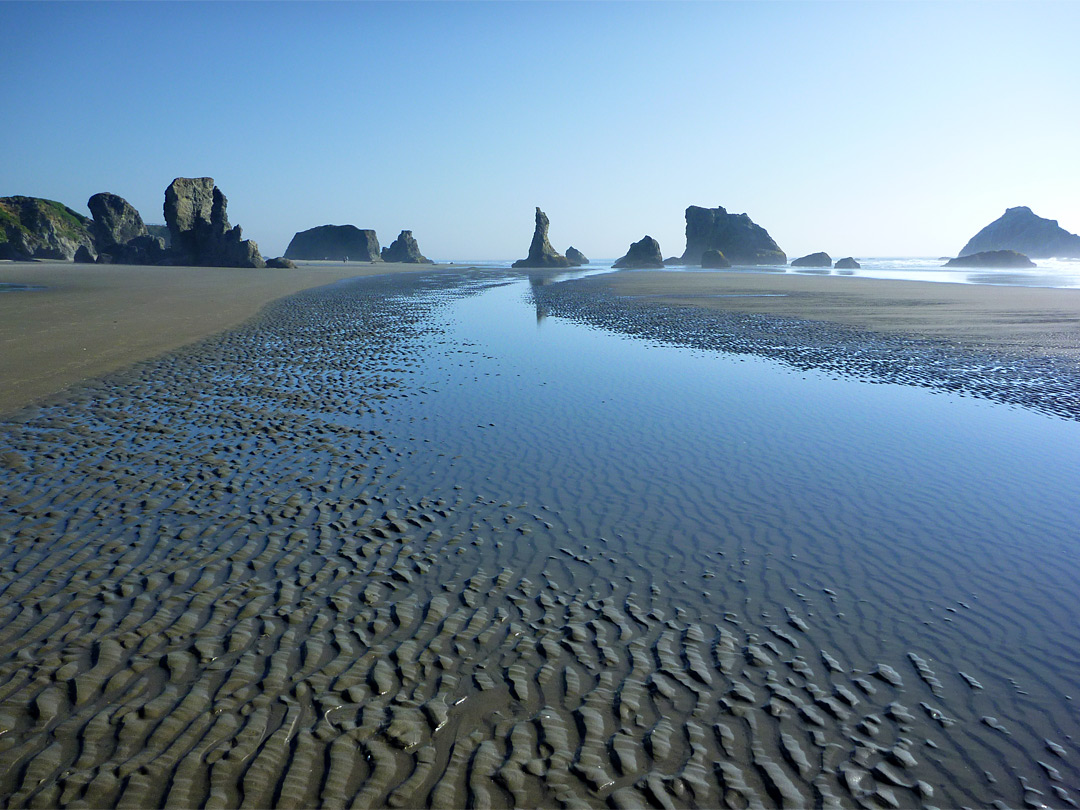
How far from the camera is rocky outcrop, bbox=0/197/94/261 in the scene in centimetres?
13075

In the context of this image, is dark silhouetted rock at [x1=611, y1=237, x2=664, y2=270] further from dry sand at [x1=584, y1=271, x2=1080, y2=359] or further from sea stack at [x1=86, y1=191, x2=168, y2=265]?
dry sand at [x1=584, y1=271, x2=1080, y2=359]

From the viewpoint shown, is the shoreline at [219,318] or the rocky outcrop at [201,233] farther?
the rocky outcrop at [201,233]

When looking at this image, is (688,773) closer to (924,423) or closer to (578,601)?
(578,601)

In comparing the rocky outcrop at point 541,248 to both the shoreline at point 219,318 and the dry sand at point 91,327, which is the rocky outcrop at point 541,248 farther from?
the dry sand at point 91,327

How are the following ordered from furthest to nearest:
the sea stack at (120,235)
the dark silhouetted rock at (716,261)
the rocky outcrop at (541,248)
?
1. the dark silhouetted rock at (716,261)
2. the rocky outcrop at (541,248)
3. the sea stack at (120,235)

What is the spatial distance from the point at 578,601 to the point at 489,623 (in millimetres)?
1178

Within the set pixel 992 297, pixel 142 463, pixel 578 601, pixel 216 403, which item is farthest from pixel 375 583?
pixel 992 297

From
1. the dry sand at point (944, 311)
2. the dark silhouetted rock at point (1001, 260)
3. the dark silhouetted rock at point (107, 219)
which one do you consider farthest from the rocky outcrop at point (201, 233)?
the dark silhouetted rock at point (1001, 260)

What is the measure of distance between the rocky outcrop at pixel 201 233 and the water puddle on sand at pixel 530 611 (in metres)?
120

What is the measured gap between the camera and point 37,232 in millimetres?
139125

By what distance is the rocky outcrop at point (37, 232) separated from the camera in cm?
13075

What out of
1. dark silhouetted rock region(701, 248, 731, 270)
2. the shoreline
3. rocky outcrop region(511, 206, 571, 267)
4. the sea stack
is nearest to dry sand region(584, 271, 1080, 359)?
the shoreline

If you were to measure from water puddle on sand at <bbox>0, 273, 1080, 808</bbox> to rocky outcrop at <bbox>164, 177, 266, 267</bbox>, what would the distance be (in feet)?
393

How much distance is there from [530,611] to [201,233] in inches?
5618
